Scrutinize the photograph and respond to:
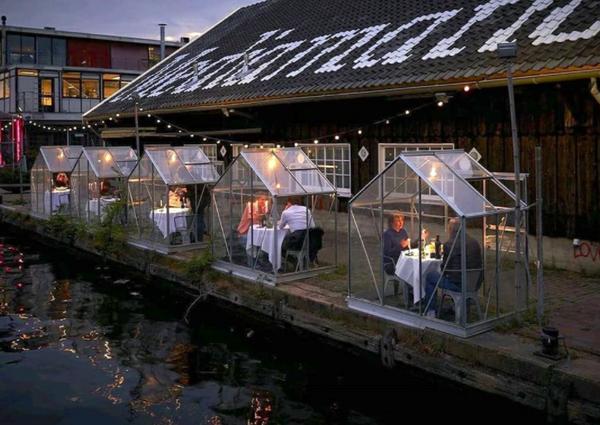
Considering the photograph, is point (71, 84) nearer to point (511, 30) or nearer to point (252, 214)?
point (252, 214)

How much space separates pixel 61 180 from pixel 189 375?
13.3 m

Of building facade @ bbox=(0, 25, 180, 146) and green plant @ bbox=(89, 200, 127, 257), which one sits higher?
building facade @ bbox=(0, 25, 180, 146)

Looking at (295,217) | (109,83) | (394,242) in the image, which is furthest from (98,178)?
(109,83)

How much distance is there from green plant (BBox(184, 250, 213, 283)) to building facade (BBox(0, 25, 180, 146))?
90.8ft

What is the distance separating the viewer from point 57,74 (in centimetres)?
4047

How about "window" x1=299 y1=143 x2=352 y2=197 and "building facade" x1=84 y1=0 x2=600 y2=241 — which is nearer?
"building facade" x1=84 y1=0 x2=600 y2=241

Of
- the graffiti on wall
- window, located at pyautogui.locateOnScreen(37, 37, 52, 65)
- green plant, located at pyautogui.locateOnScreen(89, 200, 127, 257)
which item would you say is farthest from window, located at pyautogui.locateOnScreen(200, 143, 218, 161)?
window, located at pyautogui.locateOnScreen(37, 37, 52, 65)

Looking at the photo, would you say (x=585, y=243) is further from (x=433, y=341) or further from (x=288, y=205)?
(x=288, y=205)

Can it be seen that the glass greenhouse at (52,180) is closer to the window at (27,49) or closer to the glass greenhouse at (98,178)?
the glass greenhouse at (98,178)

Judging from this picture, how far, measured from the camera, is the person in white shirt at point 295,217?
11.3 metres

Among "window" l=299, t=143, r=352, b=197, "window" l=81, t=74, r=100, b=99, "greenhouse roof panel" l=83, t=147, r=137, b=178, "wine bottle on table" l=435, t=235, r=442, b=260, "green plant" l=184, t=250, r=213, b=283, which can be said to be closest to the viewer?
"wine bottle on table" l=435, t=235, r=442, b=260

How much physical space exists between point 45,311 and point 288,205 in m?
4.95

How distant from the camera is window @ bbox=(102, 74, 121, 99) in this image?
42906 mm

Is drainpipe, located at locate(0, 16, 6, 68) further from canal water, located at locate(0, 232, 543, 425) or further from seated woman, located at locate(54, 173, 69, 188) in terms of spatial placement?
canal water, located at locate(0, 232, 543, 425)
